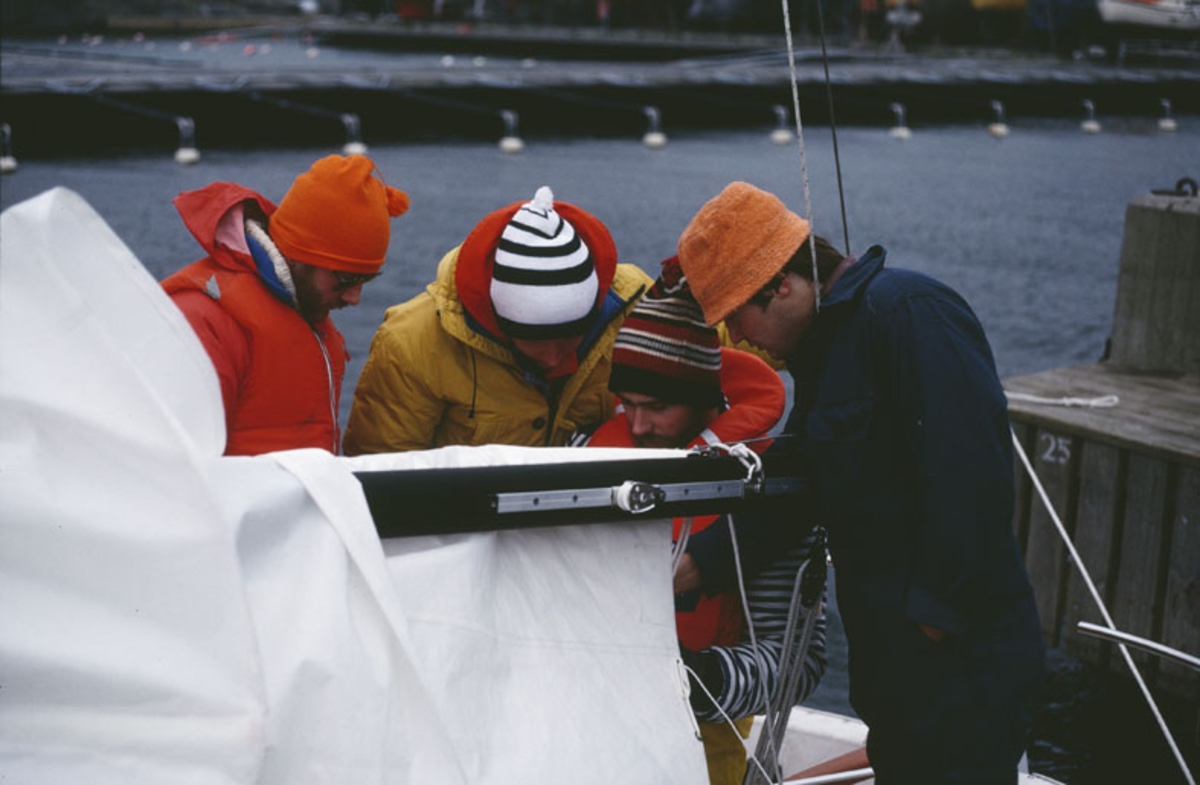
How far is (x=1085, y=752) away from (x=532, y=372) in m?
4.93

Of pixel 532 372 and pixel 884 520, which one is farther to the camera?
pixel 532 372

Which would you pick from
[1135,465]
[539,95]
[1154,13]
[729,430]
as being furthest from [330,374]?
[1154,13]

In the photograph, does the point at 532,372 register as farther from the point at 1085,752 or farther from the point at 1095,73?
the point at 1095,73

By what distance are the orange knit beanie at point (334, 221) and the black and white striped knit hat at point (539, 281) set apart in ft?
0.91

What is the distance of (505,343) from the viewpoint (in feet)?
10.1

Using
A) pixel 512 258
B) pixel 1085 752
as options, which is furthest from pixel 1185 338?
pixel 512 258

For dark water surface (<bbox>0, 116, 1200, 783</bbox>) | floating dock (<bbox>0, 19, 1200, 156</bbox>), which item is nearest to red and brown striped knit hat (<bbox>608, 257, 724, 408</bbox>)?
dark water surface (<bbox>0, 116, 1200, 783</bbox>)

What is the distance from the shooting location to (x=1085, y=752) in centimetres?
688

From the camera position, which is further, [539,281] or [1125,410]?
[1125,410]

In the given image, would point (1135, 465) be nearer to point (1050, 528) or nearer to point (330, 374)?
point (1050, 528)

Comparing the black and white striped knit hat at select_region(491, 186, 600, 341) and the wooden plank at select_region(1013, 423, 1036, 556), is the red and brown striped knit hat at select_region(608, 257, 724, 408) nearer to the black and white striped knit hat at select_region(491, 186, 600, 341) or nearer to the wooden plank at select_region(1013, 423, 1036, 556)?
the black and white striped knit hat at select_region(491, 186, 600, 341)

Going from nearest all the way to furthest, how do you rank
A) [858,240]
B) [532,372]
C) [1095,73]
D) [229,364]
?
[229,364], [532,372], [858,240], [1095,73]

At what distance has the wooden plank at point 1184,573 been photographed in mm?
5512

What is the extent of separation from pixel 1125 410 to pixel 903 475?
4.06 m
